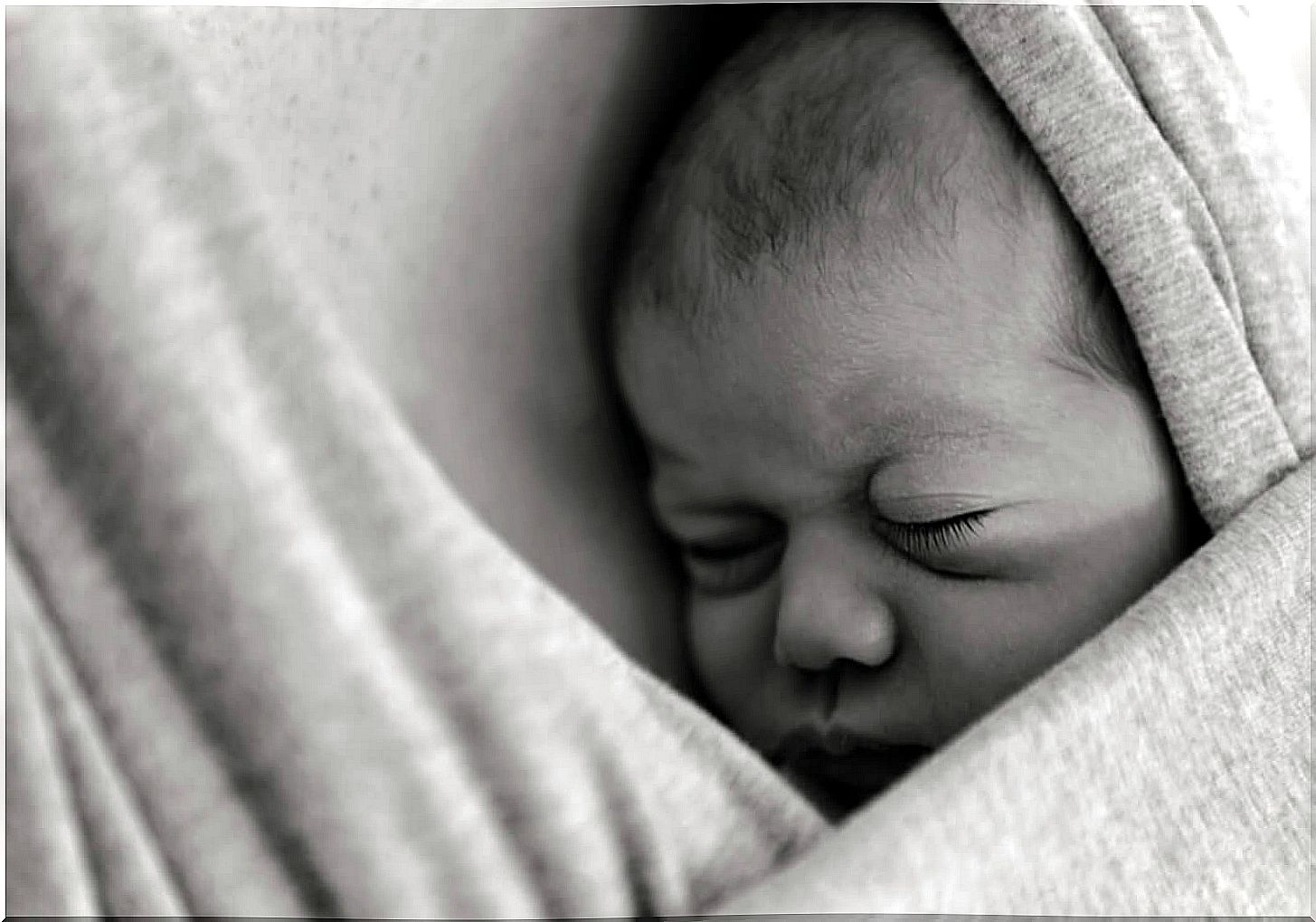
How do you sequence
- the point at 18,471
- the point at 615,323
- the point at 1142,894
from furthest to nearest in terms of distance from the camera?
the point at 615,323 → the point at 1142,894 → the point at 18,471

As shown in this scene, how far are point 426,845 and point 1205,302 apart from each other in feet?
1.53

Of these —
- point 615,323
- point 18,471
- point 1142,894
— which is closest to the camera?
point 18,471

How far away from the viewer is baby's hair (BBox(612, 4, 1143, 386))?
2.34ft

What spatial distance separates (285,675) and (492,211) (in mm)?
367

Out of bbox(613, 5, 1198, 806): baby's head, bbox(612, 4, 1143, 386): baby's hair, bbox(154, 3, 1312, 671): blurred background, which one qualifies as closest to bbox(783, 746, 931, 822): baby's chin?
bbox(613, 5, 1198, 806): baby's head

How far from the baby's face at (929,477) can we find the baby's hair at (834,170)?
0.6 inches

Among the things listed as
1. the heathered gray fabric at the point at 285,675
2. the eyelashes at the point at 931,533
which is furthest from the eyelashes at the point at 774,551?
the heathered gray fabric at the point at 285,675

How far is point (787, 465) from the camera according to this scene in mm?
727

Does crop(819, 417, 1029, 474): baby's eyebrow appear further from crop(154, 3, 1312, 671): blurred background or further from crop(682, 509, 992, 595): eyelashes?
crop(154, 3, 1312, 671): blurred background

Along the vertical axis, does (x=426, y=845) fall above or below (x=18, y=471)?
below

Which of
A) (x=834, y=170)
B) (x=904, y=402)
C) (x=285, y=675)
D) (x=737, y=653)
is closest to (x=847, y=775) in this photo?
(x=737, y=653)

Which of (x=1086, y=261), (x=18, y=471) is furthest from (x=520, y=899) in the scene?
(x=1086, y=261)

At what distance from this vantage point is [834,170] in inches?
28.6

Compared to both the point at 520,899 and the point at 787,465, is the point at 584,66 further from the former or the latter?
the point at 520,899
